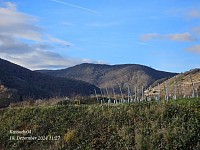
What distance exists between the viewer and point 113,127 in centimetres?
2216

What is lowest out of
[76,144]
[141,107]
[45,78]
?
[76,144]

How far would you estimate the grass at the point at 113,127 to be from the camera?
19078mm

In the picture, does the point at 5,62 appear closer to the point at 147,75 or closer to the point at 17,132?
the point at 147,75

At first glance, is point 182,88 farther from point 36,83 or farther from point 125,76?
point 125,76

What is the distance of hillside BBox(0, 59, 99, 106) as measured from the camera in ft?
303

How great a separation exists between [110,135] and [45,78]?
104088mm

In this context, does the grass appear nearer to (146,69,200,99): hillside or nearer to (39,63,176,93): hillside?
(146,69,200,99): hillside

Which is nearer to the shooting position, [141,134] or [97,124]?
[141,134]

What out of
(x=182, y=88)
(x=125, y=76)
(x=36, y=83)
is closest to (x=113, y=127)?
(x=182, y=88)

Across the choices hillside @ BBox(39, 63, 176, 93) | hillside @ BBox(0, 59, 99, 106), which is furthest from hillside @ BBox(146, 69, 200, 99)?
hillside @ BBox(39, 63, 176, 93)

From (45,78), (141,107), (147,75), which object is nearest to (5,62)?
(45,78)

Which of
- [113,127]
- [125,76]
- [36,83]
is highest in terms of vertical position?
[125,76]

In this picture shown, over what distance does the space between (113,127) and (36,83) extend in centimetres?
9106

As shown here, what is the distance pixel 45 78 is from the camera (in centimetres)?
12381
